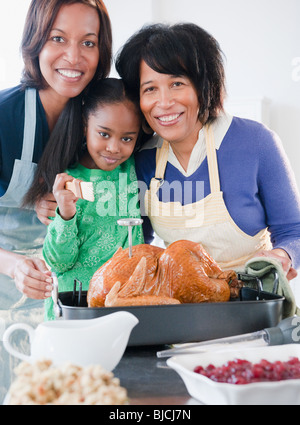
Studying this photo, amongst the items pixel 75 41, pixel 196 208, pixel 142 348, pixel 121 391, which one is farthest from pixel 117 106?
pixel 121 391

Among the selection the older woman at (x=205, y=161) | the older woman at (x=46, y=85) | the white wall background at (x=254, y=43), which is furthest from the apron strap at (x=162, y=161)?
the white wall background at (x=254, y=43)

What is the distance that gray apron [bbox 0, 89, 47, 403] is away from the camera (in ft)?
5.00

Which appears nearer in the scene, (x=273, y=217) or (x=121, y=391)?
(x=121, y=391)

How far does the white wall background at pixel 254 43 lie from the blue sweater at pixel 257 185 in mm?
2007

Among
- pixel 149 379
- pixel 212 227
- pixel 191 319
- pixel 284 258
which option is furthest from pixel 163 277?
pixel 212 227

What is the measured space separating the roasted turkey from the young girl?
16.6 inches

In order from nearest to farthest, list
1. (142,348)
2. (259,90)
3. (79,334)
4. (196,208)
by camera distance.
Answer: (79,334), (142,348), (196,208), (259,90)

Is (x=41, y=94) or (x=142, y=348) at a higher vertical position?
(x=41, y=94)

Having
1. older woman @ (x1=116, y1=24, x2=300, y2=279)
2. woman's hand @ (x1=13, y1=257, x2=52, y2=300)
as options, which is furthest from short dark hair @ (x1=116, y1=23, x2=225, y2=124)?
woman's hand @ (x1=13, y1=257, x2=52, y2=300)

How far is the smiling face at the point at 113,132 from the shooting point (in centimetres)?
139

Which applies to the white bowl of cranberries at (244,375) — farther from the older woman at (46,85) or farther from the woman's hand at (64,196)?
the older woman at (46,85)

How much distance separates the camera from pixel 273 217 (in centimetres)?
141

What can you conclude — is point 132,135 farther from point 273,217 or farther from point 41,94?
point 273,217
